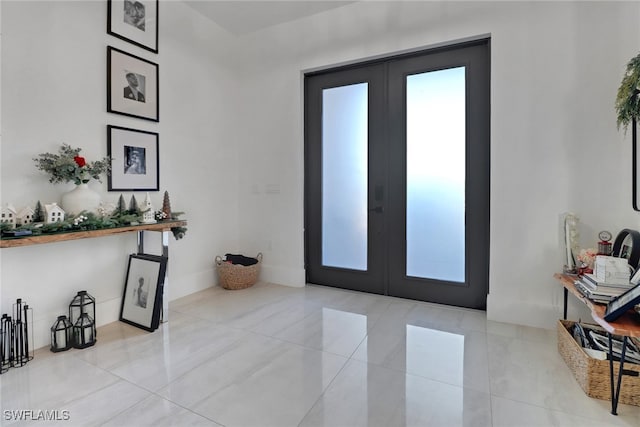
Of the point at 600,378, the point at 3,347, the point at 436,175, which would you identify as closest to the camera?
the point at 600,378

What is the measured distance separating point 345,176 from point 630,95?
218 cm

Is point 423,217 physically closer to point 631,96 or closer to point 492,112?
point 492,112

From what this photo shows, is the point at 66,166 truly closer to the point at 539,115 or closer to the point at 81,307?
the point at 81,307

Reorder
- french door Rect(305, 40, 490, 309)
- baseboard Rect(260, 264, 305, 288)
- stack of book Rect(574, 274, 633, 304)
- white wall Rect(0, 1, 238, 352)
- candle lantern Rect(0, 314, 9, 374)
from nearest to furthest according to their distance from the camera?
stack of book Rect(574, 274, 633, 304), candle lantern Rect(0, 314, 9, 374), white wall Rect(0, 1, 238, 352), french door Rect(305, 40, 490, 309), baseboard Rect(260, 264, 305, 288)

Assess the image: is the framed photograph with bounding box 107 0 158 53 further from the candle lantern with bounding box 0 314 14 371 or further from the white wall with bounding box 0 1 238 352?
the candle lantern with bounding box 0 314 14 371

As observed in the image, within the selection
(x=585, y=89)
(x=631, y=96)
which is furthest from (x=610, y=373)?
(x=585, y=89)

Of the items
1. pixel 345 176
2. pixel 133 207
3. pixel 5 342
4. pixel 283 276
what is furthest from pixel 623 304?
pixel 5 342

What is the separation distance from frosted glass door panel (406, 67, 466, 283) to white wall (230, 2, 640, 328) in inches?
11.6

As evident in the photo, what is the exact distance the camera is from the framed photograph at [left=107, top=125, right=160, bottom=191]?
2.52 m

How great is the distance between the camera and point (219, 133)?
11.6ft

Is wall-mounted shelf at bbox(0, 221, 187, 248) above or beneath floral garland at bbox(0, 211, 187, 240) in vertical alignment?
beneath

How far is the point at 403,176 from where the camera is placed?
3.01 m

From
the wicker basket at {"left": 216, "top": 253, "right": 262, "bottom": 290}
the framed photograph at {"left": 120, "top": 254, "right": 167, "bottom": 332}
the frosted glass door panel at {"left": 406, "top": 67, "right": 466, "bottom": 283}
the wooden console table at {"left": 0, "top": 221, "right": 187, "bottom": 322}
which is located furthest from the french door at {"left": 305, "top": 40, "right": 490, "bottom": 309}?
the framed photograph at {"left": 120, "top": 254, "right": 167, "bottom": 332}

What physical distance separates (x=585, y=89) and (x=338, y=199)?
7.23 feet
